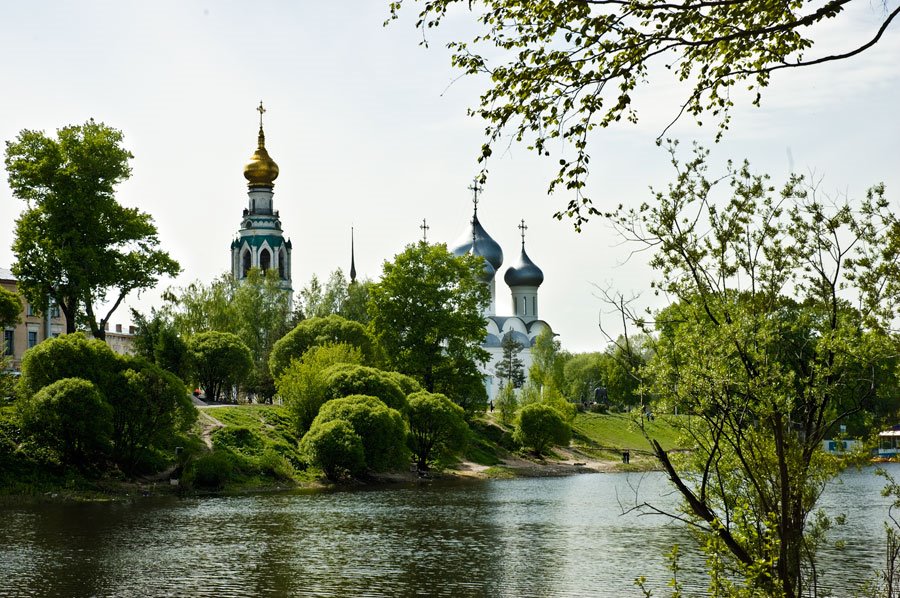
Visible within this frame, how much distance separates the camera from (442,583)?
1994 centimetres

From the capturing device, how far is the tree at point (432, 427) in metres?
50.2

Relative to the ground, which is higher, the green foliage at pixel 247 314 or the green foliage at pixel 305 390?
the green foliage at pixel 247 314

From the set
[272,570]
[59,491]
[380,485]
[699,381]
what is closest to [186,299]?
[380,485]

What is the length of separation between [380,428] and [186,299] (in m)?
32.6

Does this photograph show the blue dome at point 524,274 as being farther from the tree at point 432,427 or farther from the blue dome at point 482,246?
the tree at point 432,427

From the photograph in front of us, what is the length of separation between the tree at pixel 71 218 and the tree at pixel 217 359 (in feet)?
38.8

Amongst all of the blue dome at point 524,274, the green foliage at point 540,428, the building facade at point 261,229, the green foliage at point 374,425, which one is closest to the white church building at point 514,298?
the blue dome at point 524,274

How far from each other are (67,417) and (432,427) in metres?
18.3

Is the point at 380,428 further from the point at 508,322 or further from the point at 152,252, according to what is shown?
Answer: the point at 508,322

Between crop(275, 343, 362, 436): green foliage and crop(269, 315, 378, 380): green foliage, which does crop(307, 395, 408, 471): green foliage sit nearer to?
crop(275, 343, 362, 436): green foliage

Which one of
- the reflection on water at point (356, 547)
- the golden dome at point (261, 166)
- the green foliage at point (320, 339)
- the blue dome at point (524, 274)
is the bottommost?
the reflection on water at point (356, 547)

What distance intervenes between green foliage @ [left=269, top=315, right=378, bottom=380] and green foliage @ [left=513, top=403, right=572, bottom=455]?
940 cm

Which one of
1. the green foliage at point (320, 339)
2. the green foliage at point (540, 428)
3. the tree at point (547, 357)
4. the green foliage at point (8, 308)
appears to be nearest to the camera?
the green foliage at point (8, 308)

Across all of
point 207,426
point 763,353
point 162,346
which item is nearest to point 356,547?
point 763,353
